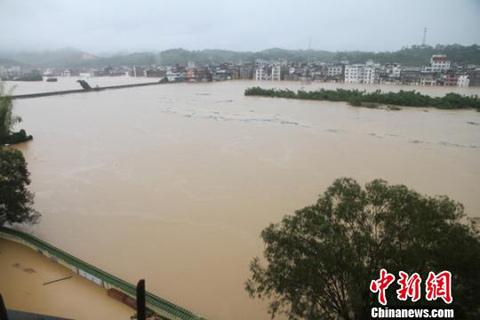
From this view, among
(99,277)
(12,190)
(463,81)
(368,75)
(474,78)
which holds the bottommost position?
(99,277)

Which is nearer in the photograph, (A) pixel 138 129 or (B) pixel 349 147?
(B) pixel 349 147

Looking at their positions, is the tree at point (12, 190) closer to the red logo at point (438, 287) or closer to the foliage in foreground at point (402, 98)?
the red logo at point (438, 287)

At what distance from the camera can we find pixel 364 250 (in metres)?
2.30

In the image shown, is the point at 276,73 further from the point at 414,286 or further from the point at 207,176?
the point at 414,286

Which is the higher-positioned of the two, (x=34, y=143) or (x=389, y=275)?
(x=389, y=275)

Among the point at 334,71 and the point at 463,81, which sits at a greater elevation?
the point at 334,71

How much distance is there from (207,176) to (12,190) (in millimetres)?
3703

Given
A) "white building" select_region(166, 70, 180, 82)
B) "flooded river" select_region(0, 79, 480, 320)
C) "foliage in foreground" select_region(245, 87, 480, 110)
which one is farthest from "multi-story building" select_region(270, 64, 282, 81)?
"flooded river" select_region(0, 79, 480, 320)

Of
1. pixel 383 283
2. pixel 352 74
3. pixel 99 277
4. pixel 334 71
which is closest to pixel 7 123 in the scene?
pixel 99 277

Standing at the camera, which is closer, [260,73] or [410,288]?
[410,288]

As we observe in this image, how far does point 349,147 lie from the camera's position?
31.9 ft

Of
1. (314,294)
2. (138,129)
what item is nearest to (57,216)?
(314,294)

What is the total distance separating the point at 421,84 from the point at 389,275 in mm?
30552

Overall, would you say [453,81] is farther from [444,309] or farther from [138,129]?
[444,309]
